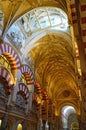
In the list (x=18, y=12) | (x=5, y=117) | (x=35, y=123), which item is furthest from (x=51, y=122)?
(x=18, y=12)

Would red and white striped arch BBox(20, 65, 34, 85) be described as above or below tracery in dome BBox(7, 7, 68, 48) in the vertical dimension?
below

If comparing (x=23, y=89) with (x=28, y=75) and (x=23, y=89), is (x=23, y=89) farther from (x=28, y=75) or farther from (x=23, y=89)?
(x=28, y=75)

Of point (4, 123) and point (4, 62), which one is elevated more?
point (4, 62)

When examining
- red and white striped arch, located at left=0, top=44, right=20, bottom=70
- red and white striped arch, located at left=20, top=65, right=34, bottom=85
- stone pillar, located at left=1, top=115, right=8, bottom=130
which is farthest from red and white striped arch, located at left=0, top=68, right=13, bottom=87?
red and white striped arch, located at left=20, top=65, right=34, bottom=85

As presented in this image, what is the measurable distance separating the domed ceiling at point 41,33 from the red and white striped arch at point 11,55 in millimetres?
515

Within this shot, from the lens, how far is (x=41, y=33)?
11.7 metres

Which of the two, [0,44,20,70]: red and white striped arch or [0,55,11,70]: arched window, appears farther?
[0,55,11,70]: arched window

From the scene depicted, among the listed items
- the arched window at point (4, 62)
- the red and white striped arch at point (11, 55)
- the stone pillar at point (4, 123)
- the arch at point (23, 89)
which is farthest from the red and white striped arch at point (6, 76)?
the stone pillar at point (4, 123)

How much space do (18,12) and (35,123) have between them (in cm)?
827

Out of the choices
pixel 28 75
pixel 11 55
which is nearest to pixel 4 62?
pixel 11 55

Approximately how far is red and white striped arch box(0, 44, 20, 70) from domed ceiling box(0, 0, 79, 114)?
0.52 meters

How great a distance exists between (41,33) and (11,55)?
9.53ft

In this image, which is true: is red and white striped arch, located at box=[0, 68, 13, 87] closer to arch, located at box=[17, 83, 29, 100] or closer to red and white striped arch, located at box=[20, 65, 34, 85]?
arch, located at box=[17, 83, 29, 100]

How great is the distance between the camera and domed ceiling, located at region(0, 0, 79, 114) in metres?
9.00
